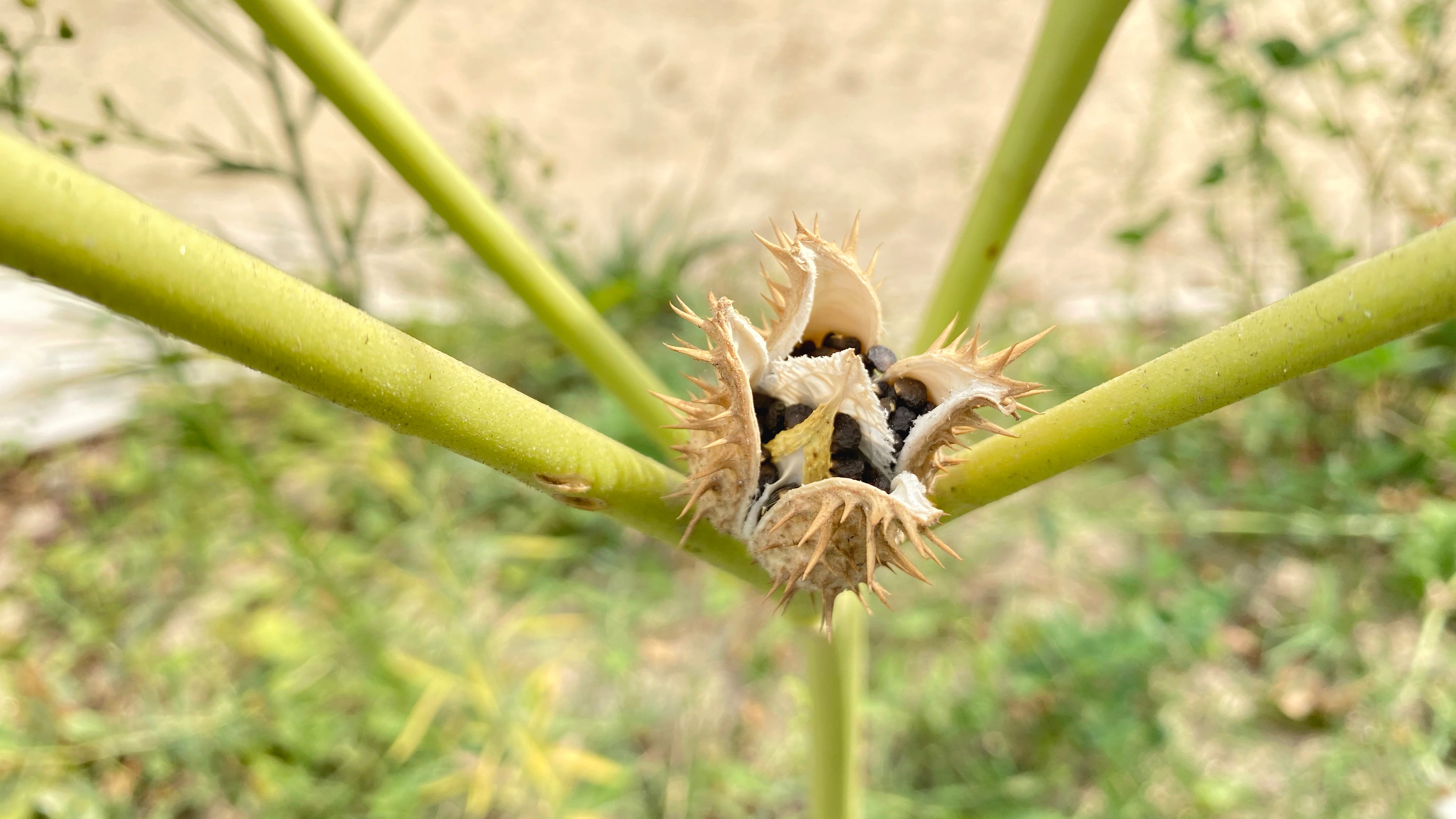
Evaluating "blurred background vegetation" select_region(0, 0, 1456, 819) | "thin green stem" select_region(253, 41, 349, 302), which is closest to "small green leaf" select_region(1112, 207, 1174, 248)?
"blurred background vegetation" select_region(0, 0, 1456, 819)

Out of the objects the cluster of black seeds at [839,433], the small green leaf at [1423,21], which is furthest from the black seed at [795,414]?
the small green leaf at [1423,21]

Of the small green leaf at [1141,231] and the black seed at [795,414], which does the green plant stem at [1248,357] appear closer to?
the black seed at [795,414]

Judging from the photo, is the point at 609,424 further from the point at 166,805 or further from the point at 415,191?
the point at 415,191

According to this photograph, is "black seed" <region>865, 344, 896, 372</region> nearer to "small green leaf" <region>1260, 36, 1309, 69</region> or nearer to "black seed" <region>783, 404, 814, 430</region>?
"black seed" <region>783, 404, 814, 430</region>

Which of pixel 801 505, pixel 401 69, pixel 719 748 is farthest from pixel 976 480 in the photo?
pixel 401 69

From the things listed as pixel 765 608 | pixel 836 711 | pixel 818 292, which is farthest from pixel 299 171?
pixel 765 608

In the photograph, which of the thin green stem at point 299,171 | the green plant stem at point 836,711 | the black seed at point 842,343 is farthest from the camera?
the thin green stem at point 299,171
